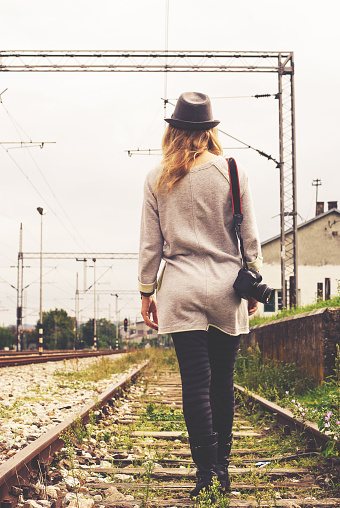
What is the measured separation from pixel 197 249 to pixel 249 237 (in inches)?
10.9

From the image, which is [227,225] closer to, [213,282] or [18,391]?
[213,282]

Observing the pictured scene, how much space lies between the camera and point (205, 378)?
2910 millimetres

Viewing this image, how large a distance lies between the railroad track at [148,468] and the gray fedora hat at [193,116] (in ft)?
5.81

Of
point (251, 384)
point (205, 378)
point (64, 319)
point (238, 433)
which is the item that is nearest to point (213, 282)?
point (205, 378)

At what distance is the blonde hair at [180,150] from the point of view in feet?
9.70

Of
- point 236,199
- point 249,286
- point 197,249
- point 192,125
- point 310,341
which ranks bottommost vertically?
point 310,341

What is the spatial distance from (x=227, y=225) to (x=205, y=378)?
76cm

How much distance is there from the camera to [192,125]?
120 inches

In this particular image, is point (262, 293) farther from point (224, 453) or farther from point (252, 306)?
point (224, 453)

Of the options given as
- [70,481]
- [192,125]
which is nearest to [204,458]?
[70,481]

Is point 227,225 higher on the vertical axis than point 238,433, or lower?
higher

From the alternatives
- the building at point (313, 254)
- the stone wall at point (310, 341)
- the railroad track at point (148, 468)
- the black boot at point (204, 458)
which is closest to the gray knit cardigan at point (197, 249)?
the black boot at point (204, 458)

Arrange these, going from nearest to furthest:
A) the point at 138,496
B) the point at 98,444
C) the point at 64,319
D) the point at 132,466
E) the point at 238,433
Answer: the point at 138,496 → the point at 132,466 → the point at 98,444 → the point at 238,433 → the point at 64,319

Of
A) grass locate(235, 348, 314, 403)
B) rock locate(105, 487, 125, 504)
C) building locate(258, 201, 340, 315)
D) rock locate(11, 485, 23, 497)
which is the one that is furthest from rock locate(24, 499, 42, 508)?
building locate(258, 201, 340, 315)
